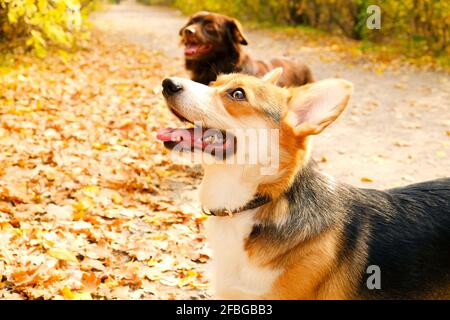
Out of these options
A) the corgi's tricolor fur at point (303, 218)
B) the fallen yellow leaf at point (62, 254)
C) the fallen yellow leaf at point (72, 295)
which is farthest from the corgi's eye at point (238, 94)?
the fallen yellow leaf at point (62, 254)

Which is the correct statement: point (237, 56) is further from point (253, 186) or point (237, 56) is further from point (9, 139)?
point (253, 186)

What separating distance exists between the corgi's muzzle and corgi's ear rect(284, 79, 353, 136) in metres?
0.40

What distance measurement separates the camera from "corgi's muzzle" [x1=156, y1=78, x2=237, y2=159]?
2.90 m

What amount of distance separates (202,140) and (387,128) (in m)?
5.91

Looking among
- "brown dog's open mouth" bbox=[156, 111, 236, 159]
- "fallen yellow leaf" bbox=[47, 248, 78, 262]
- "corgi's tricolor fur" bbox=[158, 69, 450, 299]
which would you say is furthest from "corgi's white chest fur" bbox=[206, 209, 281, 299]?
"fallen yellow leaf" bbox=[47, 248, 78, 262]

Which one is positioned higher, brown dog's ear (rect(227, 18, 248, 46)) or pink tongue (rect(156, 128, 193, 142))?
brown dog's ear (rect(227, 18, 248, 46))

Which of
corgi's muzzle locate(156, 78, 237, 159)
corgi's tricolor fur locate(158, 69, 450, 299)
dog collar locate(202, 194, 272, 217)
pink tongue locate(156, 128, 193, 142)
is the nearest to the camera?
corgi's tricolor fur locate(158, 69, 450, 299)

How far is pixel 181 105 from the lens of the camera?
2.97 metres

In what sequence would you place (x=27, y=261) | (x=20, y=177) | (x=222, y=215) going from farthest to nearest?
(x=20, y=177) < (x=27, y=261) < (x=222, y=215)

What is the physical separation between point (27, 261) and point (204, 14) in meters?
4.16

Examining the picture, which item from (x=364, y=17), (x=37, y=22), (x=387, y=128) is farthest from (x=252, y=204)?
(x=364, y=17)

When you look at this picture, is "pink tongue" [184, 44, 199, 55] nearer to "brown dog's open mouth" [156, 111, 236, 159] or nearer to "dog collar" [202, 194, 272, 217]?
"brown dog's open mouth" [156, 111, 236, 159]

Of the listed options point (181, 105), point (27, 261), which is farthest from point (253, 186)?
point (27, 261)

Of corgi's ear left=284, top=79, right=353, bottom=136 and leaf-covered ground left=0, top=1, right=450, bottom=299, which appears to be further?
leaf-covered ground left=0, top=1, right=450, bottom=299
